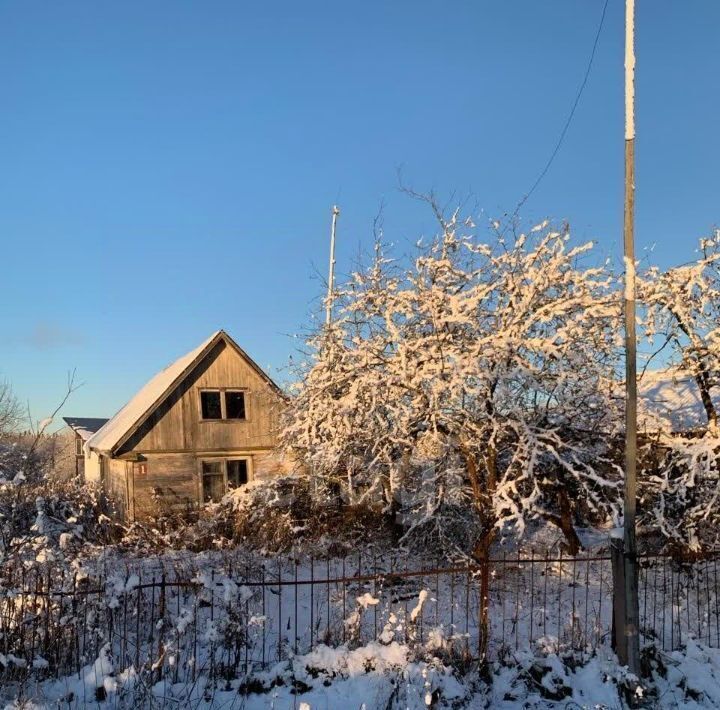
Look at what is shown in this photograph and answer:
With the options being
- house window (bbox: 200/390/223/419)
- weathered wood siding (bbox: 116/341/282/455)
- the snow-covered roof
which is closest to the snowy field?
the snow-covered roof

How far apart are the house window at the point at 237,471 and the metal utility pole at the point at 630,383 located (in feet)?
53.2

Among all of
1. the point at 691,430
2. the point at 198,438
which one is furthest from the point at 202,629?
the point at 198,438

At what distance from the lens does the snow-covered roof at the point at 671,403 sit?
1132 centimetres

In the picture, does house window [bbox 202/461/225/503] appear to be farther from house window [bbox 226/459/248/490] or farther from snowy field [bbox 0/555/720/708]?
snowy field [bbox 0/555/720/708]

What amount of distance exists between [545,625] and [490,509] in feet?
5.01

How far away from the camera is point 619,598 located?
Answer: 6.32m

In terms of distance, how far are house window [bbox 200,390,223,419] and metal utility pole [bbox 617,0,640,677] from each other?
648 inches

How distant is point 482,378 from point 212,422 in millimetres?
13826

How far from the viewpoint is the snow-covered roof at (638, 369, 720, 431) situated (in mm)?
11320

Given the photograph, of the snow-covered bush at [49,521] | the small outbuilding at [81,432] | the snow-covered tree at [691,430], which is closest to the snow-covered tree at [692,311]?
the snow-covered tree at [691,430]

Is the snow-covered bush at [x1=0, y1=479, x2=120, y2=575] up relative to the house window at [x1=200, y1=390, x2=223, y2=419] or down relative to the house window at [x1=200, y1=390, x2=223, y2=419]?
down

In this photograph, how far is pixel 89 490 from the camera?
20.9 meters

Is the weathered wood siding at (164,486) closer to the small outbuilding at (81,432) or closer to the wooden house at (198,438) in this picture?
the wooden house at (198,438)

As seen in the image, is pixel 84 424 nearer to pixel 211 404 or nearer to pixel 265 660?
pixel 211 404
